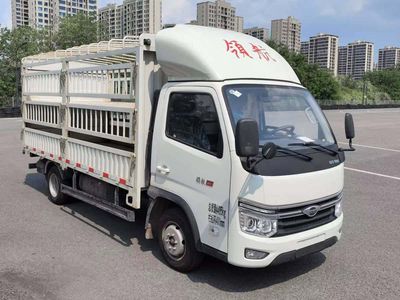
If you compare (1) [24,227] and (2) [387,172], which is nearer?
(1) [24,227]

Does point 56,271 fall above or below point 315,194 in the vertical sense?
below

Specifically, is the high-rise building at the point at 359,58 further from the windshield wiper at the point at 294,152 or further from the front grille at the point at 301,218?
the windshield wiper at the point at 294,152

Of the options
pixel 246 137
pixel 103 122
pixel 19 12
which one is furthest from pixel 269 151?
pixel 19 12

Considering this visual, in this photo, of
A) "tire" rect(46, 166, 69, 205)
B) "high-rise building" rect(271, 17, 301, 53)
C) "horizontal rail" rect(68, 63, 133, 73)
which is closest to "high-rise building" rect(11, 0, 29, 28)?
"high-rise building" rect(271, 17, 301, 53)

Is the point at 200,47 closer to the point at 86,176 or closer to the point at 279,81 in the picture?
the point at 279,81

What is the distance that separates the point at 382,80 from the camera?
11188cm

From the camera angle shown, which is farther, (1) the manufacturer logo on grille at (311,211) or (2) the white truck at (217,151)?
(1) the manufacturer logo on grille at (311,211)

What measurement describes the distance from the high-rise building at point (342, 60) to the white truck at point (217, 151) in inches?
5774

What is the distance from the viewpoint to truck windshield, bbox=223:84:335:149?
14.7 feet

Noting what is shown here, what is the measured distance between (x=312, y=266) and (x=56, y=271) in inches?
116

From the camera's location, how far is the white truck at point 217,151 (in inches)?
164

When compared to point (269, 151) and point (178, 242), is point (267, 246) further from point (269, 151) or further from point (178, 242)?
point (178, 242)

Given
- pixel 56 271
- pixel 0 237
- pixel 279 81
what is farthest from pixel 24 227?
pixel 279 81

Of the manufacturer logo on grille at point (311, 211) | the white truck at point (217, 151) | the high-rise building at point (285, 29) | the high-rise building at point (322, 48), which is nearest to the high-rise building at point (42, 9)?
the high-rise building at point (285, 29)
